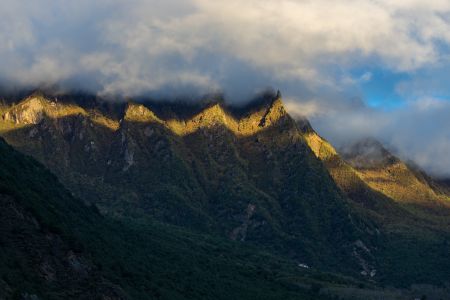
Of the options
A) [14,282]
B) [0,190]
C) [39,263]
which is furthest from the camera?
[0,190]

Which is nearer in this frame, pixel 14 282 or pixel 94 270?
pixel 14 282

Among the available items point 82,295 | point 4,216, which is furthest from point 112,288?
point 4,216

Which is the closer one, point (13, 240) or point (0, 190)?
point (13, 240)

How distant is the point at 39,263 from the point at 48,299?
49.5ft

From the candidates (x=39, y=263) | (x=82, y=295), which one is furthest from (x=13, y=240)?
(x=82, y=295)

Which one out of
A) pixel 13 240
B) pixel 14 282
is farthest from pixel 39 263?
pixel 14 282

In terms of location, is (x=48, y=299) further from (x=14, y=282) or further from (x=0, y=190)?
(x=0, y=190)

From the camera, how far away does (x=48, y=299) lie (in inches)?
6393

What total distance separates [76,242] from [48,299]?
121ft

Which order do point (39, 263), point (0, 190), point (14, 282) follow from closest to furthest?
point (14, 282), point (39, 263), point (0, 190)

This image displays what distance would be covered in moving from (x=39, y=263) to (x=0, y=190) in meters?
23.1

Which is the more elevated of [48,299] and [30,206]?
[30,206]

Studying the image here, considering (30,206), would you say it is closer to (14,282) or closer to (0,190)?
(0,190)

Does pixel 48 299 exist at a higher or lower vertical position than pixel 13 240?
lower
